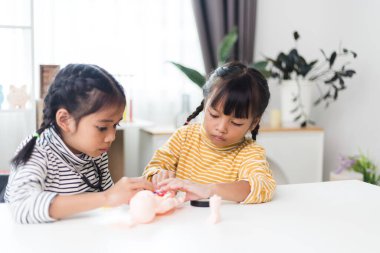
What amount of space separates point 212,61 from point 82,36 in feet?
3.07

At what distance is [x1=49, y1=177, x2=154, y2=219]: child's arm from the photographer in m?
0.92

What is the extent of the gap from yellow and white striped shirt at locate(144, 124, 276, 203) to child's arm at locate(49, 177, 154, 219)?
0.90 feet

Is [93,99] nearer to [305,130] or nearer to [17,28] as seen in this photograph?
[17,28]

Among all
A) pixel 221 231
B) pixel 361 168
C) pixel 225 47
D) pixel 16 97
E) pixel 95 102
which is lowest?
pixel 361 168

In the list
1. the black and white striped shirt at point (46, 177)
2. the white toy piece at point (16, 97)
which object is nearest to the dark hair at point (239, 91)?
the black and white striped shirt at point (46, 177)

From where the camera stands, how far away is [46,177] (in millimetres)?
1079

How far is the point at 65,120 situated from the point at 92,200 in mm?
236

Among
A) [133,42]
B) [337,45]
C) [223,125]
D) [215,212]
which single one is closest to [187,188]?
[215,212]

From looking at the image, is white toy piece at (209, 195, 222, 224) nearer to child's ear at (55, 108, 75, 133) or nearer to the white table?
the white table

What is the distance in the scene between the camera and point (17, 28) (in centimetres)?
255

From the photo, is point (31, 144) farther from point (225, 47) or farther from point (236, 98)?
point (225, 47)

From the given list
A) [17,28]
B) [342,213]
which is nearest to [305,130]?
[17,28]

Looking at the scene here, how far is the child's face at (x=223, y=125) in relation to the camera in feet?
4.20

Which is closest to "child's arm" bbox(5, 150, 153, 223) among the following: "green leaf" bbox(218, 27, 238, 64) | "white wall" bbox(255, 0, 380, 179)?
"green leaf" bbox(218, 27, 238, 64)
